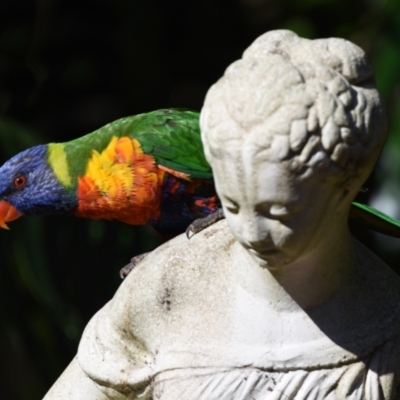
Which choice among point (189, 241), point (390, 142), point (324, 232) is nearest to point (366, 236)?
point (390, 142)

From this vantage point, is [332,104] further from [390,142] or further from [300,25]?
[300,25]

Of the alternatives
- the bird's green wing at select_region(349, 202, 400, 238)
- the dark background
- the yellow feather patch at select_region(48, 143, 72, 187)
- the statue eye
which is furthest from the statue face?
the dark background

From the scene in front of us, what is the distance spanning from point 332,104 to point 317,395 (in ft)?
1.32

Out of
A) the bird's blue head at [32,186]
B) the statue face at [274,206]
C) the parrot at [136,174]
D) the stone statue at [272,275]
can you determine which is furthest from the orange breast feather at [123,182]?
the statue face at [274,206]

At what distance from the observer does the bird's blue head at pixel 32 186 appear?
7.88 feet

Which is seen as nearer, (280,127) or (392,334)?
(280,127)

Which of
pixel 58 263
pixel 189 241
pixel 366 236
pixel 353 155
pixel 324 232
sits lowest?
pixel 58 263

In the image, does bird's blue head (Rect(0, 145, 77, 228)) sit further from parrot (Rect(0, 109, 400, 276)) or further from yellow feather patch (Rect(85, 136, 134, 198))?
yellow feather patch (Rect(85, 136, 134, 198))

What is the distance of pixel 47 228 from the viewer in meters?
3.09

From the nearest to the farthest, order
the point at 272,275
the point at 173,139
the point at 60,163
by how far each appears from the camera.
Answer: the point at 272,275 → the point at 173,139 → the point at 60,163

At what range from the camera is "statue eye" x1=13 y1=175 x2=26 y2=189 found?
2.43m

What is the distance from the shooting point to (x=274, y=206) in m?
0.92

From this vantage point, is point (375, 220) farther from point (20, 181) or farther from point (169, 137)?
point (20, 181)

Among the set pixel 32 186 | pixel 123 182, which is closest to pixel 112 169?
pixel 123 182
